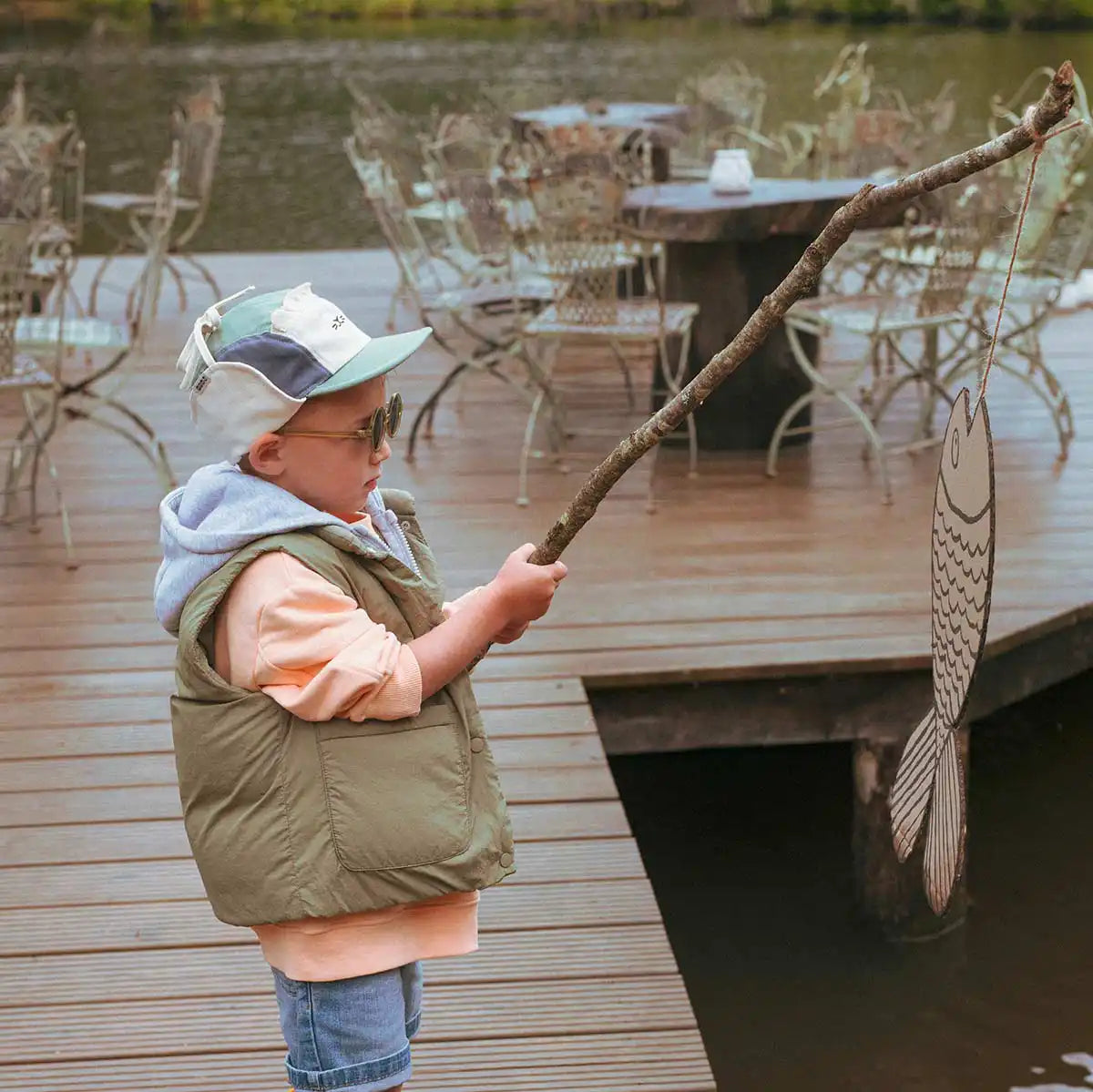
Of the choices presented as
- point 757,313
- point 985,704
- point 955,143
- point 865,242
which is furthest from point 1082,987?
point 955,143

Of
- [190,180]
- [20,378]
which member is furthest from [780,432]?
[190,180]

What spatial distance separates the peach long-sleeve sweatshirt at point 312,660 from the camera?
67.4 inches

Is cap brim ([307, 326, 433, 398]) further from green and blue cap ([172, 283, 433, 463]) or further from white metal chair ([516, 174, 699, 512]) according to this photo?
white metal chair ([516, 174, 699, 512])

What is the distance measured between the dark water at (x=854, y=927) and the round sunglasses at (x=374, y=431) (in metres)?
2.12

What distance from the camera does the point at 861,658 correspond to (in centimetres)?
378

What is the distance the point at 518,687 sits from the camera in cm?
380

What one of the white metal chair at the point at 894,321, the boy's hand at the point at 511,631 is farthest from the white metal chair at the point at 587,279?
the boy's hand at the point at 511,631

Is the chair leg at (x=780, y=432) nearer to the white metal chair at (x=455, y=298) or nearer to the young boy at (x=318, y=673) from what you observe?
the white metal chair at (x=455, y=298)

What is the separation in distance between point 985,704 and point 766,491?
52.2 inches

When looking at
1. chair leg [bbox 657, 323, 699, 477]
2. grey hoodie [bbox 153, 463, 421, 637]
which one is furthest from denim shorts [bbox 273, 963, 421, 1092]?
chair leg [bbox 657, 323, 699, 477]

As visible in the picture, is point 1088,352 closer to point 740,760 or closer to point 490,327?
point 490,327

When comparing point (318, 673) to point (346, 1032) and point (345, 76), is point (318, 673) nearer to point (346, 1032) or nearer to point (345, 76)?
point (346, 1032)

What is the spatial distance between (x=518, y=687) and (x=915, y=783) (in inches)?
87.0

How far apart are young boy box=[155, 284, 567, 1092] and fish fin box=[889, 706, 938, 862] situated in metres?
0.39
